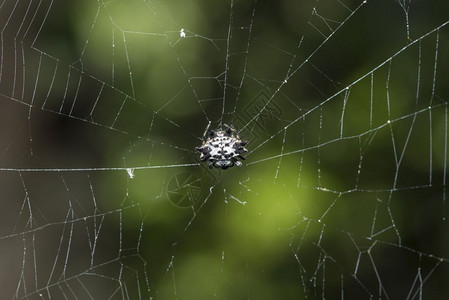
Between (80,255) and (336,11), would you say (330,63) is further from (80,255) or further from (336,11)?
(80,255)

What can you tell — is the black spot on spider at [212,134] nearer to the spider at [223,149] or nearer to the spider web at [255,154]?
the spider at [223,149]

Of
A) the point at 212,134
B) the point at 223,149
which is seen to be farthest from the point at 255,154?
the point at 223,149

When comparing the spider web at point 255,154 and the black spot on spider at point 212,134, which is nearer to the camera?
the black spot on spider at point 212,134

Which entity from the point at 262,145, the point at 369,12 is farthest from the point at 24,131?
the point at 369,12

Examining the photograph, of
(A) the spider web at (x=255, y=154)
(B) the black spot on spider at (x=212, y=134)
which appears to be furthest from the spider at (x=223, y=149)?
(A) the spider web at (x=255, y=154)

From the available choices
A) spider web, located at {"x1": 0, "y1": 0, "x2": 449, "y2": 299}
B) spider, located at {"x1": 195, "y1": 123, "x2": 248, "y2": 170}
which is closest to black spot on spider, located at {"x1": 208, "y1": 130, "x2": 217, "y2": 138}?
spider, located at {"x1": 195, "y1": 123, "x2": 248, "y2": 170}

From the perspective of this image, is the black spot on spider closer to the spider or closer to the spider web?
the spider
